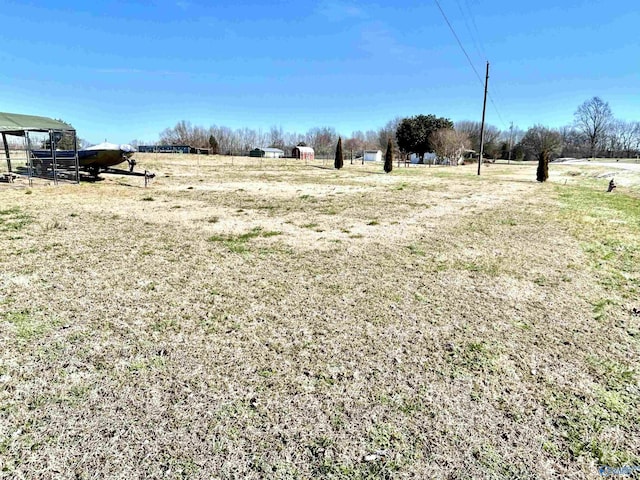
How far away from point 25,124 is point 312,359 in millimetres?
14693

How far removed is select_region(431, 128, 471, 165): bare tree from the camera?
4597 cm

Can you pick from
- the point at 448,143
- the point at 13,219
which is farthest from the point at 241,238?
the point at 448,143

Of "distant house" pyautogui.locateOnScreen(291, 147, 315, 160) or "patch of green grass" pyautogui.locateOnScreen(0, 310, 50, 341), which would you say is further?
"distant house" pyautogui.locateOnScreen(291, 147, 315, 160)

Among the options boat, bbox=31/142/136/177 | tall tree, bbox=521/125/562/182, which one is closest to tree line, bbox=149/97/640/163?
tall tree, bbox=521/125/562/182

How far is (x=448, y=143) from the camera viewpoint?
46.1m

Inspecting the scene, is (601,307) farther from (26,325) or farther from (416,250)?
(26,325)

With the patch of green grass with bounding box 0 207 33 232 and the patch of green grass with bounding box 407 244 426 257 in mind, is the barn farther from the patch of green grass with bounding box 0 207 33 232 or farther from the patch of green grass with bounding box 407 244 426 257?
the patch of green grass with bounding box 407 244 426 257

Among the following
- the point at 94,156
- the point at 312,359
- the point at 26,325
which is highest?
the point at 94,156

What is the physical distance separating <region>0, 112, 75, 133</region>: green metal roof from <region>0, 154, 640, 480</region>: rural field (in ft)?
26.1

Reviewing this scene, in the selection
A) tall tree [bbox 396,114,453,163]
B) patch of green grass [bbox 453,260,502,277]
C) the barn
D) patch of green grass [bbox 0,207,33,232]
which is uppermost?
tall tree [bbox 396,114,453,163]

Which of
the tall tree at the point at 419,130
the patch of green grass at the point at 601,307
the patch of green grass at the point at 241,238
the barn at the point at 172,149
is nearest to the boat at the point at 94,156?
the patch of green grass at the point at 241,238

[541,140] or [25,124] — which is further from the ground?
[541,140]

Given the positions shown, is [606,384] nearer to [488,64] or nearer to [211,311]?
[211,311]

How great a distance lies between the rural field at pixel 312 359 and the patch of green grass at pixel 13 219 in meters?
0.67
